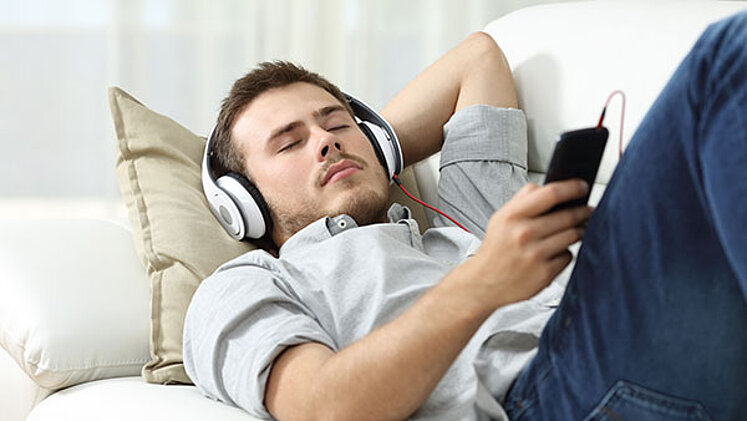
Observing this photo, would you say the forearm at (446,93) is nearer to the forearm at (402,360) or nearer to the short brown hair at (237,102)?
the short brown hair at (237,102)

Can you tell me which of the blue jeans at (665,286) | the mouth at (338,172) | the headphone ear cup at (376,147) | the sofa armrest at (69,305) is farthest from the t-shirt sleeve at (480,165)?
the blue jeans at (665,286)

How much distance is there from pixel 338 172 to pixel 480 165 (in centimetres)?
28

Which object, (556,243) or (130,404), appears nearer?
(556,243)

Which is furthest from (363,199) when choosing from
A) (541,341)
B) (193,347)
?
(541,341)

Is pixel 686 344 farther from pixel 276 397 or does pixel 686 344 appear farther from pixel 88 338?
pixel 88 338

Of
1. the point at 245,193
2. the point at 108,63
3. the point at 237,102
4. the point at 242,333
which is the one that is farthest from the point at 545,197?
the point at 108,63

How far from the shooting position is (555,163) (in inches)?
34.0

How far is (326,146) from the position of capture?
58.0 inches

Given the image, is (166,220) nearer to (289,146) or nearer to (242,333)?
(289,146)

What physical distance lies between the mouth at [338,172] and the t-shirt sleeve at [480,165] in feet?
0.74

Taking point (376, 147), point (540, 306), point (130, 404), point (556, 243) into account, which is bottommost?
point (130, 404)

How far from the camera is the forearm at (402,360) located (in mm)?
913

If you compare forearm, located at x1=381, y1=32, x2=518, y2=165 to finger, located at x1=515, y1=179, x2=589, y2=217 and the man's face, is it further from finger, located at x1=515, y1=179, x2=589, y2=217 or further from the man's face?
finger, located at x1=515, y1=179, x2=589, y2=217

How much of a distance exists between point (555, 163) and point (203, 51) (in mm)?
1895
